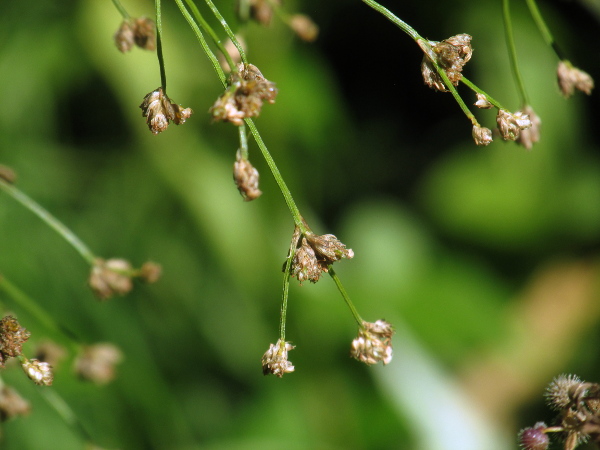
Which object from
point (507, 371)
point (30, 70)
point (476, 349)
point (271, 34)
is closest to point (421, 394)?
point (476, 349)

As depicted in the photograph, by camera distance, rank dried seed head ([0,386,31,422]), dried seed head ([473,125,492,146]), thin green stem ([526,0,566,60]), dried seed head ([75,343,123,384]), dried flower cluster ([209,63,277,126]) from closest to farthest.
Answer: dried flower cluster ([209,63,277,126]) < dried seed head ([473,125,492,146]) < thin green stem ([526,0,566,60]) < dried seed head ([0,386,31,422]) < dried seed head ([75,343,123,384])

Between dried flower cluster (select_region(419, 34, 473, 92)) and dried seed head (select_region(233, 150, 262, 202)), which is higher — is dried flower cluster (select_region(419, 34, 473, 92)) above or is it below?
above

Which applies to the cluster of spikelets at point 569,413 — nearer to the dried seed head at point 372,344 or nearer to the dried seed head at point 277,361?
the dried seed head at point 372,344

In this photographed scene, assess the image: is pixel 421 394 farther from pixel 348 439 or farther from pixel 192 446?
pixel 192 446

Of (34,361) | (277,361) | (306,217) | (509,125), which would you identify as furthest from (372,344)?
(306,217)

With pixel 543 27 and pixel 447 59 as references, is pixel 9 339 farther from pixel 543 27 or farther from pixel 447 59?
pixel 543 27

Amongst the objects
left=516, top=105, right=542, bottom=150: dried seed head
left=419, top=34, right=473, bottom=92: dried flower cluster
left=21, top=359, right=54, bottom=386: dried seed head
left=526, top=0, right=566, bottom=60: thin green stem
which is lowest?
left=21, top=359, right=54, bottom=386: dried seed head

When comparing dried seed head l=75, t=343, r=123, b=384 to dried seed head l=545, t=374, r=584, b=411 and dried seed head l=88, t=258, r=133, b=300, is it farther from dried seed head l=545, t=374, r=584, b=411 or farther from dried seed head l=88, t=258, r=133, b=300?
dried seed head l=545, t=374, r=584, b=411

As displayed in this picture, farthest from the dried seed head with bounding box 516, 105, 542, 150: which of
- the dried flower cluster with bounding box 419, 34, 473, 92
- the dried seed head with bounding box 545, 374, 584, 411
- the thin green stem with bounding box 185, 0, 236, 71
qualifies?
the thin green stem with bounding box 185, 0, 236, 71
